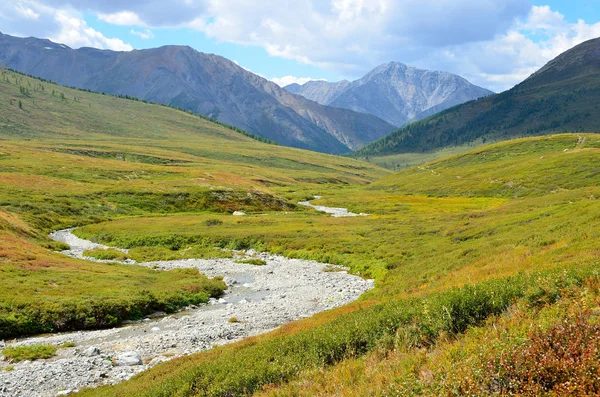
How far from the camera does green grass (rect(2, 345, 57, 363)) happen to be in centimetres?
2108

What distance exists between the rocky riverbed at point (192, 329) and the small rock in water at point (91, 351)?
0.13 ft

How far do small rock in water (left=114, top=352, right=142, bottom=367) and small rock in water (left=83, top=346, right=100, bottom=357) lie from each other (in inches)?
55.4

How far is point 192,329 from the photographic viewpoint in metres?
26.9

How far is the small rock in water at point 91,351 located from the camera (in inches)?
865

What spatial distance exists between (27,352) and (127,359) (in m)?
5.47

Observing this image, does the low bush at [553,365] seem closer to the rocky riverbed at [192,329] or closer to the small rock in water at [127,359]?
the rocky riverbed at [192,329]

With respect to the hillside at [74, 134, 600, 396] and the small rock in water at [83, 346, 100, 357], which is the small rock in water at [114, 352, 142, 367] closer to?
the small rock in water at [83, 346, 100, 357]

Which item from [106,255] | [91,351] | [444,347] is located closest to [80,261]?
[106,255]

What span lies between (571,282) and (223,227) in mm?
62710

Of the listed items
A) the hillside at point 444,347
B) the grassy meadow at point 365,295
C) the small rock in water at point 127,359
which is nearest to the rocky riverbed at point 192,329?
the small rock in water at point 127,359

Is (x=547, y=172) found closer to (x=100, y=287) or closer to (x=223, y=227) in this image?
(x=223, y=227)

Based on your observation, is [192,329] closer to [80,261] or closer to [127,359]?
[127,359]

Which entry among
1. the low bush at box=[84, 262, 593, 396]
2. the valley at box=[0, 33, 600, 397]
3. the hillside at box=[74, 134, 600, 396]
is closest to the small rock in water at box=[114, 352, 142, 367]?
the valley at box=[0, 33, 600, 397]

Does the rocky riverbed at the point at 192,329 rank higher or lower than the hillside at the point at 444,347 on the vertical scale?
lower
